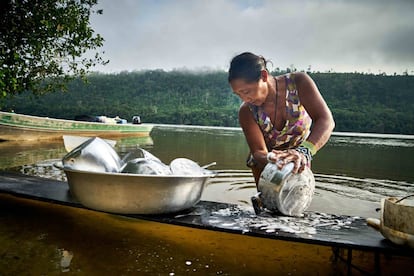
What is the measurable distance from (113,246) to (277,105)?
5.56 feet

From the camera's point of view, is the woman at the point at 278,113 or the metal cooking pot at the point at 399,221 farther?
the woman at the point at 278,113

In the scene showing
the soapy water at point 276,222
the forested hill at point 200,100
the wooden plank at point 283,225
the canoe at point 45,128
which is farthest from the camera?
the forested hill at point 200,100

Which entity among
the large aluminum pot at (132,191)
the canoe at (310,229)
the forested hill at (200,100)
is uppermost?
the forested hill at (200,100)

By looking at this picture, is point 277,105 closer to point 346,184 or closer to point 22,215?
point 22,215

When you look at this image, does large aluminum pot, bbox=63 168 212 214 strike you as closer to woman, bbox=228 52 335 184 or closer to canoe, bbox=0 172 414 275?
canoe, bbox=0 172 414 275

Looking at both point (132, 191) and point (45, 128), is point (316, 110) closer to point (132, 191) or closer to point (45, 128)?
point (132, 191)

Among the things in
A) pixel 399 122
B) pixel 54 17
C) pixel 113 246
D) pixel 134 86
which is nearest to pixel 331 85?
pixel 399 122

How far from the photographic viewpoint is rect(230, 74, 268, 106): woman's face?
242cm

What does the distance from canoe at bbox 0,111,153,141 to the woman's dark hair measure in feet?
39.9

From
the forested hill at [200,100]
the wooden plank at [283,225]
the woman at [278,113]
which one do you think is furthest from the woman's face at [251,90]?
the forested hill at [200,100]

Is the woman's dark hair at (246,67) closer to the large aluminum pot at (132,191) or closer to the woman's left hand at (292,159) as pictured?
the woman's left hand at (292,159)

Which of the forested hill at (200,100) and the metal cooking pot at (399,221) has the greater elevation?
the forested hill at (200,100)

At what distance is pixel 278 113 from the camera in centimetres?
277

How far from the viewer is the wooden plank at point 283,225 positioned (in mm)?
1664
